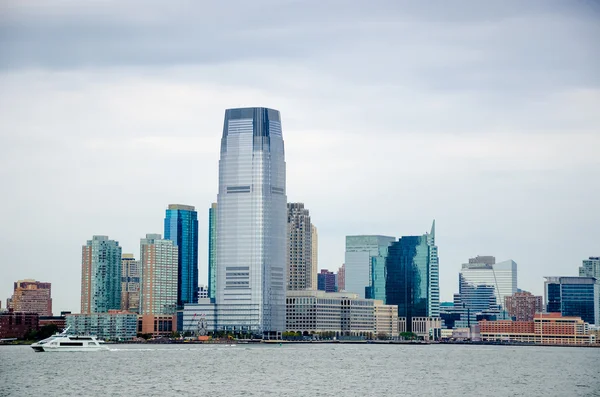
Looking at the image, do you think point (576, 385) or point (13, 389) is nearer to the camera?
point (13, 389)

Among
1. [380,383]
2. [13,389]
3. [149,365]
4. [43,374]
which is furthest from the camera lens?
[149,365]

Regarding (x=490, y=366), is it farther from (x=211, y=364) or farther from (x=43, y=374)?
(x=43, y=374)

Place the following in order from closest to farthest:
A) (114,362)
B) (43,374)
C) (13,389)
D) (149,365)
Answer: (13,389)
(43,374)
(149,365)
(114,362)

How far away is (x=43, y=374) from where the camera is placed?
531 ft

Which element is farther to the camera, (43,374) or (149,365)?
(149,365)

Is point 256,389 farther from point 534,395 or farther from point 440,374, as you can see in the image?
point 440,374

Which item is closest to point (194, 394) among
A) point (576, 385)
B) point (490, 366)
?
point (576, 385)

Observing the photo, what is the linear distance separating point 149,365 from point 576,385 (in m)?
71.2

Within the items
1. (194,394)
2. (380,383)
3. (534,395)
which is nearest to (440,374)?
(380,383)

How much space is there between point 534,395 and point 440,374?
126ft

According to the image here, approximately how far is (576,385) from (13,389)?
6936 centimetres

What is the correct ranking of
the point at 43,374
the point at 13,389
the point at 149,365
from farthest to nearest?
1. the point at 149,365
2. the point at 43,374
3. the point at 13,389

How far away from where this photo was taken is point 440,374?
16650cm

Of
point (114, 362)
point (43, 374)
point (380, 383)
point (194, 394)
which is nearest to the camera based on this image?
point (194, 394)
